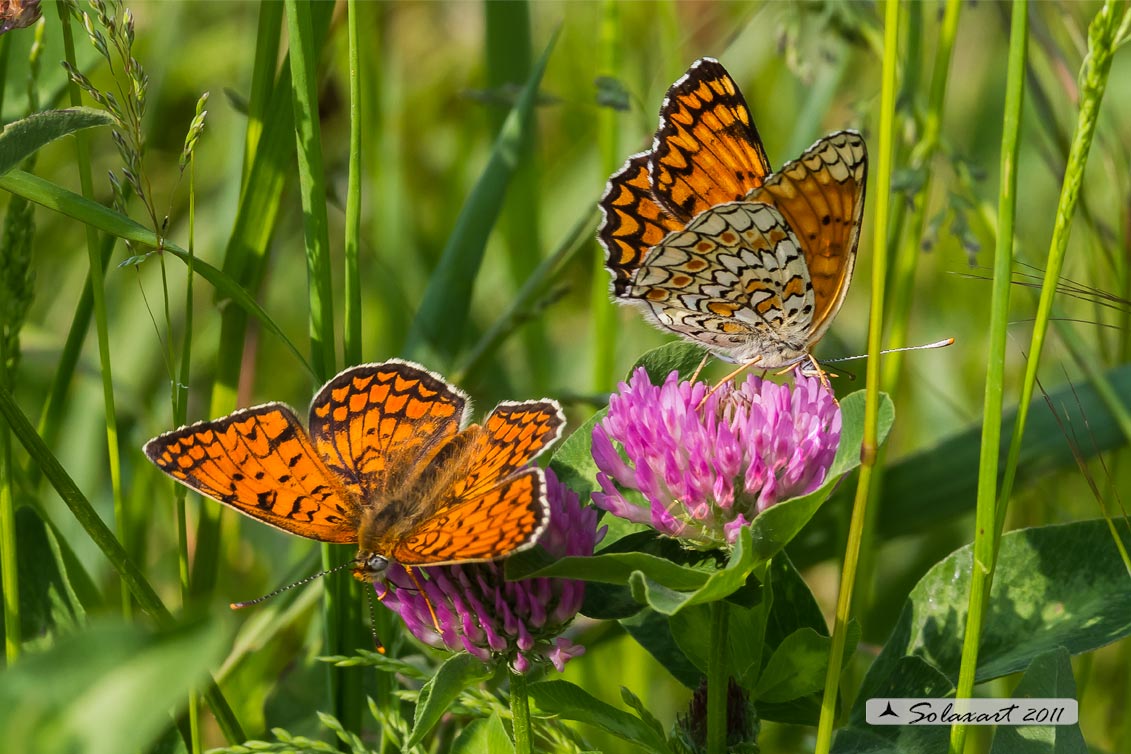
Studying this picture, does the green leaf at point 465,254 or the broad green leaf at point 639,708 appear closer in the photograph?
the broad green leaf at point 639,708

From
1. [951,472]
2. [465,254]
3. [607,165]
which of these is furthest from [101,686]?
Answer: [607,165]

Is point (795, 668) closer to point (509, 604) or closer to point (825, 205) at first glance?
point (509, 604)

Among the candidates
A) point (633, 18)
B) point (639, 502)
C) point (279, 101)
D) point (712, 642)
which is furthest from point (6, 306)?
point (633, 18)

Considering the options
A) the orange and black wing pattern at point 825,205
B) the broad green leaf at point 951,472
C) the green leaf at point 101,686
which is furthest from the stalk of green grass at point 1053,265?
the broad green leaf at point 951,472

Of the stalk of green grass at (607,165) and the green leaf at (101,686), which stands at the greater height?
the stalk of green grass at (607,165)

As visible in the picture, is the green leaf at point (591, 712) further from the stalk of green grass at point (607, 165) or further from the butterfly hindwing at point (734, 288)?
the stalk of green grass at point (607, 165)

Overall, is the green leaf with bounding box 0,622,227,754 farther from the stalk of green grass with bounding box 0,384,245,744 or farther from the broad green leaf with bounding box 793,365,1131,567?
the broad green leaf with bounding box 793,365,1131,567

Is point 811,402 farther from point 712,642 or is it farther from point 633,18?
point 633,18
